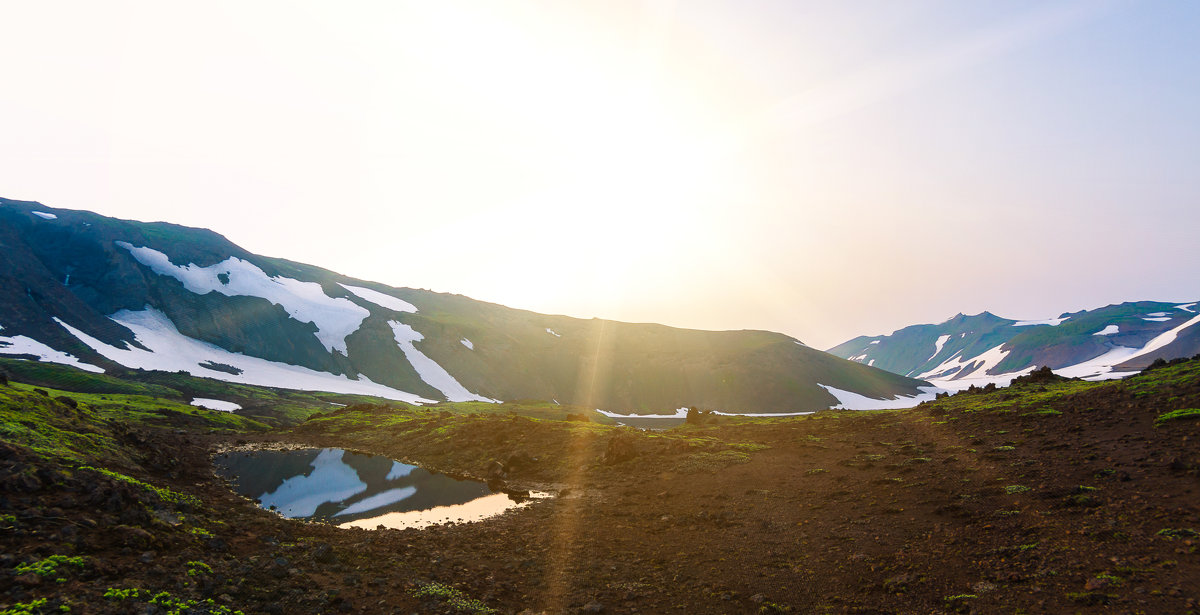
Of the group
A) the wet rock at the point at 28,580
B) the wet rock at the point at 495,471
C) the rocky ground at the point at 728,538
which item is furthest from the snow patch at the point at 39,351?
the wet rock at the point at 28,580

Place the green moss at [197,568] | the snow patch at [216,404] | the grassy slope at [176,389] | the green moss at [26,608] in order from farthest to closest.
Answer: the snow patch at [216,404], the grassy slope at [176,389], the green moss at [197,568], the green moss at [26,608]

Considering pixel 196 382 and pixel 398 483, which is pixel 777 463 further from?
pixel 196 382

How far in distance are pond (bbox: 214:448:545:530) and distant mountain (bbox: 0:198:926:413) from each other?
72659 millimetres

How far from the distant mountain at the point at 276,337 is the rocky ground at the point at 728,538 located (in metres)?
96.3

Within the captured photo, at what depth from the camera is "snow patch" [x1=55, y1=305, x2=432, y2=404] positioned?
94688 millimetres

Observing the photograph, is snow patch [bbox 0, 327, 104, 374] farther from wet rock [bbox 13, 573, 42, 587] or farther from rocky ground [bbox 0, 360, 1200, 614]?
wet rock [bbox 13, 573, 42, 587]

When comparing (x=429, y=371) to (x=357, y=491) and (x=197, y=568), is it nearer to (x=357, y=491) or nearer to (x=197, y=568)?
(x=357, y=491)

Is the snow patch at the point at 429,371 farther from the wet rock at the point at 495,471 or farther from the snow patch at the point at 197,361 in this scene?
the wet rock at the point at 495,471

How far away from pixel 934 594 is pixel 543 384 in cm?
15818

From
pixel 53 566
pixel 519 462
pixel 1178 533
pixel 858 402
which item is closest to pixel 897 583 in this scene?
pixel 1178 533

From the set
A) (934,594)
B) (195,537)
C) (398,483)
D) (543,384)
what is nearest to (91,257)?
(543,384)

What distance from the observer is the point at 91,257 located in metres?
118

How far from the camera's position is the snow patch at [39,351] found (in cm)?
7681

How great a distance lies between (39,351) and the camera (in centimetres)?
7906
